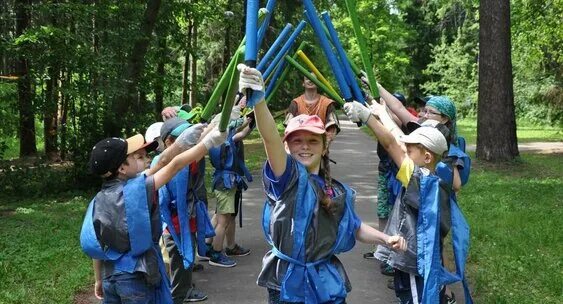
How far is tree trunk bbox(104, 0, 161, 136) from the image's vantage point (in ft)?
39.9

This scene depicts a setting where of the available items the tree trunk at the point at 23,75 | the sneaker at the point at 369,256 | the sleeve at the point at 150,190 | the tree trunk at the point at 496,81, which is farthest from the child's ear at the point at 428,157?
the tree trunk at the point at 496,81

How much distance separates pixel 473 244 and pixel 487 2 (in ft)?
26.5

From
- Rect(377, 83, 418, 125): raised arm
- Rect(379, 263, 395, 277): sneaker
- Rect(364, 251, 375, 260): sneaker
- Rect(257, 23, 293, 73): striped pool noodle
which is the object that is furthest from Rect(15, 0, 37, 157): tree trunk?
Rect(377, 83, 418, 125): raised arm

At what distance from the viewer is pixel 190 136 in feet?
12.0

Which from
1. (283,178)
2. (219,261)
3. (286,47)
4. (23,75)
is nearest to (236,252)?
(219,261)

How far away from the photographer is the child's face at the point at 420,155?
12.5ft

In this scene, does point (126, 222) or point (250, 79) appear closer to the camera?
point (250, 79)

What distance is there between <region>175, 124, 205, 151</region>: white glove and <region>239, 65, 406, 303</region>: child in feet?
2.05

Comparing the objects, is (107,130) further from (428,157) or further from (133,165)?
(428,157)

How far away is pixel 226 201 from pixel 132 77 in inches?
282

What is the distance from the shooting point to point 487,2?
13453 millimetres

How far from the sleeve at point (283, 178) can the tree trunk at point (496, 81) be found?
11.5 metres

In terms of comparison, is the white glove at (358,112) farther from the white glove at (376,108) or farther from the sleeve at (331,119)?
the sleeve at (331,119)

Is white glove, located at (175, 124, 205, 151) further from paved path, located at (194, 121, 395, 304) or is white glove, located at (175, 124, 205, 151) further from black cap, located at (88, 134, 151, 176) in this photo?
paved path, located at (194, 121, 395, 304)
